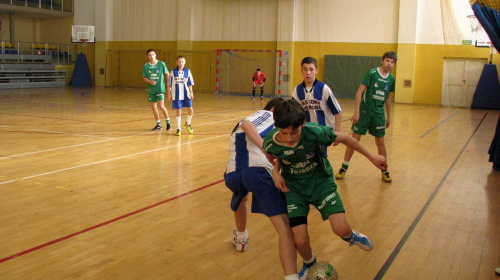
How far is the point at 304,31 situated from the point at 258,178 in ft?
67.6

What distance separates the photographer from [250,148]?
3.75 m

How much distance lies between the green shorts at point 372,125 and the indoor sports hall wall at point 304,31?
41.6 feet

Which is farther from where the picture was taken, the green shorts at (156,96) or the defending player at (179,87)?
the green shorts at (156,96)

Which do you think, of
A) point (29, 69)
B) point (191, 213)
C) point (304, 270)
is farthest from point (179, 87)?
point (29, 69)

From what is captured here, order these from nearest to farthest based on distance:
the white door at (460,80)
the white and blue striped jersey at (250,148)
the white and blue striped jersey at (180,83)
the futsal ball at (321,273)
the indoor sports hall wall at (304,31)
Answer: the futsal ball at (321,273)
the white and blue striped jersey at (250,148)
the white and blue striped jersey at (180,83)
the white door at (460,80)
the indoor sports hall wall at (304,31)

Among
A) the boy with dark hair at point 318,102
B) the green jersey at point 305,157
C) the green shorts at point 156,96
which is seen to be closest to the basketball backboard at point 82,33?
the green shorts at point 156,96

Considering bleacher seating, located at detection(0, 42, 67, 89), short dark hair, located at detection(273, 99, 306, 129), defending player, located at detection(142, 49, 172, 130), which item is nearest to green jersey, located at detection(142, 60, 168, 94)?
defending player, located at detection(142, 49, 172, 130)

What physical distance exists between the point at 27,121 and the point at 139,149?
16.9ft

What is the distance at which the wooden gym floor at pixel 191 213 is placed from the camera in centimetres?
385

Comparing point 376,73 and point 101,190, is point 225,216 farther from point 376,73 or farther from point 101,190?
point 376,73

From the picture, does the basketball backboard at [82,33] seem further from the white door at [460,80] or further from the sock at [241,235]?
the sock at [241,235]

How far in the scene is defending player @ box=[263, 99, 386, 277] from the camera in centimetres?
319

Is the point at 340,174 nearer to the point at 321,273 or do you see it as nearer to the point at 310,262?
the point at 310,262

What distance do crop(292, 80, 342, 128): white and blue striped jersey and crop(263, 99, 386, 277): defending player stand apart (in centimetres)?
237
